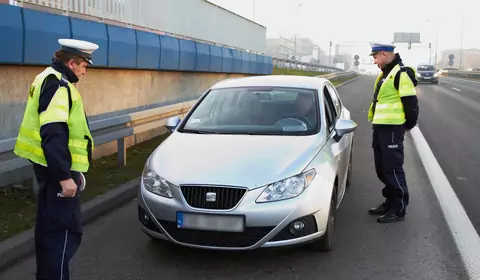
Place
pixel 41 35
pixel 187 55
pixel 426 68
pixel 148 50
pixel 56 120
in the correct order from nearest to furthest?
1. pixel 56 120
2. pixel 41 35
3. pixel 148 50
4. pixel 187 55
5. pixel 426 68

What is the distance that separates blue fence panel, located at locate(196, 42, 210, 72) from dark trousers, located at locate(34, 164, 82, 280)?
31.4 feet

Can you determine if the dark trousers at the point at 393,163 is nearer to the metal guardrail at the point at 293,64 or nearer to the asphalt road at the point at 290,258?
the asphalt road at the point at 290,258

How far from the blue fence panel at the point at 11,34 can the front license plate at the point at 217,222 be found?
11.3ft

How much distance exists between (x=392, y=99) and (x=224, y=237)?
2527mm

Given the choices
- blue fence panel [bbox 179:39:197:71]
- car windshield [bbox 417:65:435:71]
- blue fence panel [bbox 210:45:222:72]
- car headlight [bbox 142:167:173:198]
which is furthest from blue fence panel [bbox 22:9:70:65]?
car windshield [bbox 417:65:435:71]

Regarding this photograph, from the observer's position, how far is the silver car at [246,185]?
4.00 metres

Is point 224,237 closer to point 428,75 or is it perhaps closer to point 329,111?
point 329,111

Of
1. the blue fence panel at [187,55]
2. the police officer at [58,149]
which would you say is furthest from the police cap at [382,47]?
the blue fence panel at [187,55]

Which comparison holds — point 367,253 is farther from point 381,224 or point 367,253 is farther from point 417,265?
point 381,224

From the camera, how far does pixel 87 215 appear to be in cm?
543

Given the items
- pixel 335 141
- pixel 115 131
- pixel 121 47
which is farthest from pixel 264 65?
pixel 335 141

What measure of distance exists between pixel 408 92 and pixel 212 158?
224cm

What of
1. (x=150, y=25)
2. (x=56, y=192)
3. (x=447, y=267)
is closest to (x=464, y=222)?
(x=447, y=267)

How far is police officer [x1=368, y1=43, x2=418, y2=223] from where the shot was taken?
5.39 meters
